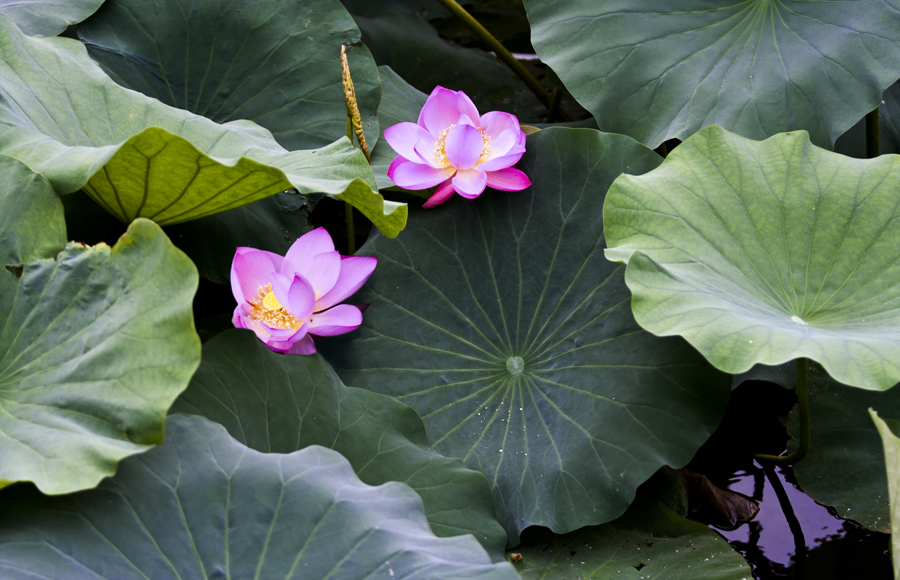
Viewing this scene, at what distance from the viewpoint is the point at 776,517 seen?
1.22 meters

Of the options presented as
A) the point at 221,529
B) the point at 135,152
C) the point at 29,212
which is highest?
the point at 135,152

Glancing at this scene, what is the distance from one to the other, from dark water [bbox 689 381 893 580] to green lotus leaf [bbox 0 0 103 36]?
1.50 meters

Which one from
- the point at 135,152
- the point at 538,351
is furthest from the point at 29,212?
the point at 538,351

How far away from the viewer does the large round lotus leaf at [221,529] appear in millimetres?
774

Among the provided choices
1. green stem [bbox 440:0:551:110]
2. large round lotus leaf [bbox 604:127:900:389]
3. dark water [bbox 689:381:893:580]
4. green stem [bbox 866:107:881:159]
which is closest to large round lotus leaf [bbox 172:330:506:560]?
large round lotus leaf [bbox 604:127:900:389]

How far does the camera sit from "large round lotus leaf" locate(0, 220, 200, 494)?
0.77 m

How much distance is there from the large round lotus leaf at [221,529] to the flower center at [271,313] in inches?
11.7

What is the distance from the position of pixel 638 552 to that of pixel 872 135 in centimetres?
113

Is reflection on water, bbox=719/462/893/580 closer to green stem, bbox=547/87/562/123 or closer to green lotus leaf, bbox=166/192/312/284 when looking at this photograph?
green lotus leaf, bbox=166/192/312/284

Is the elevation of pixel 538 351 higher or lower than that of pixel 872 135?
lower

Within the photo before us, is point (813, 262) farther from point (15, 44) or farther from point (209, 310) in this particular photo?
point (15, 44)

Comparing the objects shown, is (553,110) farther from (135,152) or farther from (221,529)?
(221,529)

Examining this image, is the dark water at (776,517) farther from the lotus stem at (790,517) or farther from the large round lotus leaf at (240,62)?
the large round lotus leaf at (240,62)

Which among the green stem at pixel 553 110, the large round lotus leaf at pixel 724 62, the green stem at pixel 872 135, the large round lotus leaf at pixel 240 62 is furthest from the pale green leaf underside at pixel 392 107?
the green stem at pixel 872 135
